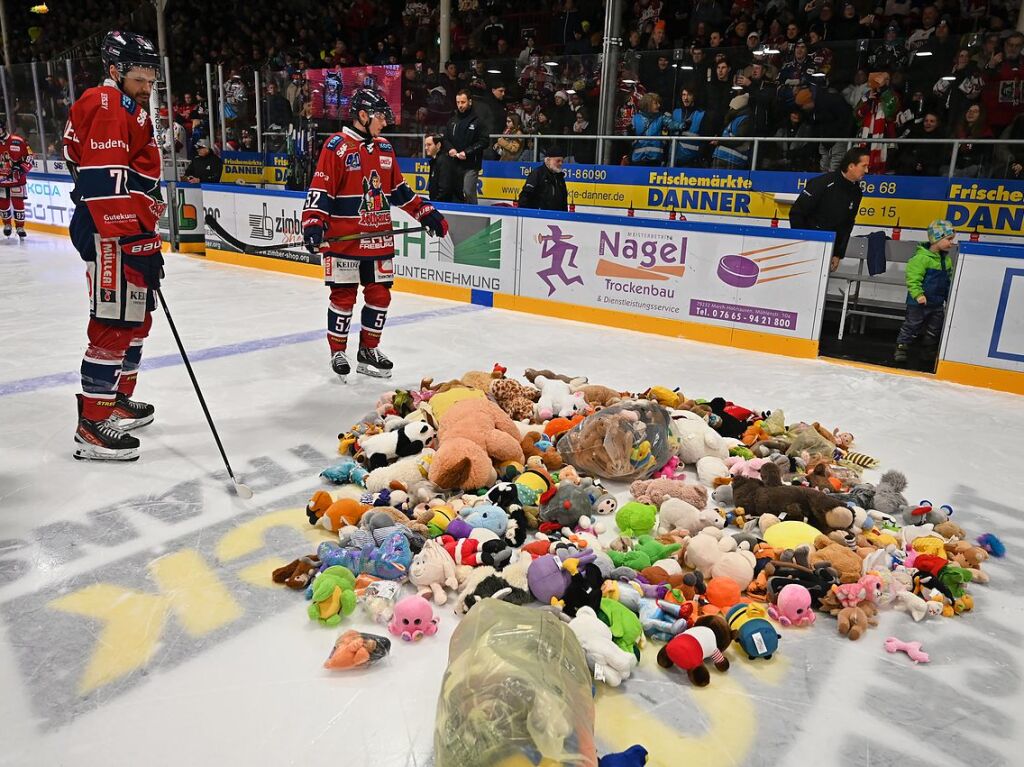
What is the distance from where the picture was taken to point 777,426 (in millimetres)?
3941

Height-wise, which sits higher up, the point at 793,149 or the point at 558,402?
the point at 793,149

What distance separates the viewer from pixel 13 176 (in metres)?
11.5

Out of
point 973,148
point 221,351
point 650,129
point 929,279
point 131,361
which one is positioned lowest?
point 221,351

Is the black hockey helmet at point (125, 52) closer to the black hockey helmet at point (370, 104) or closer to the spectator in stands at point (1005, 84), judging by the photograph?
the black hockey helmet at point (370, 104)

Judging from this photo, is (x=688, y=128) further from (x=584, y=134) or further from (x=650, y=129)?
(x=584, y=134)

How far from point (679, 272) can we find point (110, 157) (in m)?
4.55

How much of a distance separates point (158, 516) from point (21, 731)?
1.19 metres

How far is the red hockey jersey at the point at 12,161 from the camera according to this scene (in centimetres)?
1138

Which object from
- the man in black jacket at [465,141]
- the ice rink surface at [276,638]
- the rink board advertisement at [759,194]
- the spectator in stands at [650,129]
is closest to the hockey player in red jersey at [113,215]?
the ice rink surface at [276,638]

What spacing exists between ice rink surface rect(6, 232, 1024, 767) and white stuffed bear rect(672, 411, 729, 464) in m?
0.75

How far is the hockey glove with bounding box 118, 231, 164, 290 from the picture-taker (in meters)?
3.30

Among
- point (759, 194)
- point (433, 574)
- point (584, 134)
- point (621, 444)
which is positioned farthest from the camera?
point (584, 134)

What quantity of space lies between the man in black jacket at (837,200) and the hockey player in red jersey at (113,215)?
4983 mm

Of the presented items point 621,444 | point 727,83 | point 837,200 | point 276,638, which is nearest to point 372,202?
point 621,444
